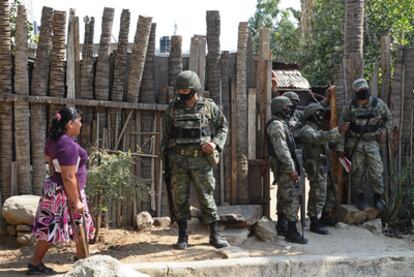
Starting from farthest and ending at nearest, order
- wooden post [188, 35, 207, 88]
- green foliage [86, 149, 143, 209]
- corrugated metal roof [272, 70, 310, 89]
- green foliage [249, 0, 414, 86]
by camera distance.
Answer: corrugated metal roof [272, 70, 310, 89], green foliage [249, 0, 414, 86], wooden post [188, 35, 207, 88], green foliage [86, 149, 143, 209]

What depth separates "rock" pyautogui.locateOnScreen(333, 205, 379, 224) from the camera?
689 cm

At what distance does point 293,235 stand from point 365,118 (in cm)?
183

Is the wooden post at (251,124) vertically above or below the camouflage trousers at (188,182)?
above

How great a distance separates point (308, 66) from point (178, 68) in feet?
39.9

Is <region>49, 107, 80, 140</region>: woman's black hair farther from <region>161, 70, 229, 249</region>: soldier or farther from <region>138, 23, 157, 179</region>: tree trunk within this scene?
<region>138, 23, 157, 179</region>: tree trunk

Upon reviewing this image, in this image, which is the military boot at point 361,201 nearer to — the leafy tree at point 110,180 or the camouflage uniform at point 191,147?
the camouflage uniform at point 191,147

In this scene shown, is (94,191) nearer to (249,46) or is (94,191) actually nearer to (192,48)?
(192,48)

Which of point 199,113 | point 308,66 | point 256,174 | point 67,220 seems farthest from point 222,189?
point 308,66

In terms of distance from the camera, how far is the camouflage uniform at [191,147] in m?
5.67

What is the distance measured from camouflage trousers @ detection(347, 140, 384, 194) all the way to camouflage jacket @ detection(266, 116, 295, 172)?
1235 mm

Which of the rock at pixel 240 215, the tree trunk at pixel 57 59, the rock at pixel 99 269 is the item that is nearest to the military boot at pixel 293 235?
the rock at pixel 240 215

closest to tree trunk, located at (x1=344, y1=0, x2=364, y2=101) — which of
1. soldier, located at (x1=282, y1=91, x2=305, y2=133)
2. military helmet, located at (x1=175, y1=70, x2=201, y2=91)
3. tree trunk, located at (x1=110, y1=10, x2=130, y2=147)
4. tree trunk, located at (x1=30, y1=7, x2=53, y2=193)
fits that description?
soldier, located at (x1=282, y1=91, x2=305, y2=133)

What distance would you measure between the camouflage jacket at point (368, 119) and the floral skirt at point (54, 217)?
144 inches

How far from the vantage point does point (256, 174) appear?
699cm
